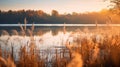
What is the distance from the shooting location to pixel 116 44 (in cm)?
888

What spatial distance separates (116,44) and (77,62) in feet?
13.4

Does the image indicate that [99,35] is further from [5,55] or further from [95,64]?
[5,55]

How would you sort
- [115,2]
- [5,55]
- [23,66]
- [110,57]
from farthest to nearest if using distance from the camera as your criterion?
[115,2], [110,57], [5,55], [23,66]

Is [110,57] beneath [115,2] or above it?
beneath

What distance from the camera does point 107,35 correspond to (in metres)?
12.3

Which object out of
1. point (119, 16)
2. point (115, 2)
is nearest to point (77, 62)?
point (115, 2)

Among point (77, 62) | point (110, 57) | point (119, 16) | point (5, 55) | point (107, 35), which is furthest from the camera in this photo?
point (119, 16)

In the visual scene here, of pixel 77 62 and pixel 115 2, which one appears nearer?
pixel 77 62

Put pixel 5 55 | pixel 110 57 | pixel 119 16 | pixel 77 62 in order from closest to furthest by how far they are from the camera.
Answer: pixel 77 62
pixel 5 55
pixel 110 57
pixel 119 16

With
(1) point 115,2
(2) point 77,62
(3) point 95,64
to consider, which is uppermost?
(1) point 115,2

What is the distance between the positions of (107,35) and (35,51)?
4.94 m

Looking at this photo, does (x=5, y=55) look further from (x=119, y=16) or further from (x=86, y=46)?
(x=119, y=16)

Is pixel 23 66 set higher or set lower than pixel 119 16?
lower

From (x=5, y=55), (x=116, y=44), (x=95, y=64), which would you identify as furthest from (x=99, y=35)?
(x=5, y=55)
